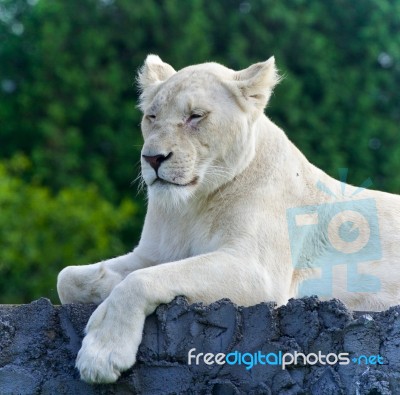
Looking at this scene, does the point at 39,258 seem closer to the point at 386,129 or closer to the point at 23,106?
the point at 23,106

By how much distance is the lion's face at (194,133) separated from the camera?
5.45 m

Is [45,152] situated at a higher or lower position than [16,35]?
lower

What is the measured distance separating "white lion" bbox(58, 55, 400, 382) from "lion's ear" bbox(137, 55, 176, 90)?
18 millimetres

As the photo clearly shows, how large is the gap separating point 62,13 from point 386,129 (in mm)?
5561

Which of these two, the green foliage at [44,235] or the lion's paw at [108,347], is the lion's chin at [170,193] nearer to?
the lion's paw at [108,347]

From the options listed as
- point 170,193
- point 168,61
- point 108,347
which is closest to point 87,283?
point 170,193

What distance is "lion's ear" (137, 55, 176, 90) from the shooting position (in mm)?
6145

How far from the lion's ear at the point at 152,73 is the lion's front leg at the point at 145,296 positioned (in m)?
1.32

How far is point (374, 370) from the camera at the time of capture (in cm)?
453

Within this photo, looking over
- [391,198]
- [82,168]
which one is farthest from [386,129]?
[391,198]

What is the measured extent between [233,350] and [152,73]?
2125mm

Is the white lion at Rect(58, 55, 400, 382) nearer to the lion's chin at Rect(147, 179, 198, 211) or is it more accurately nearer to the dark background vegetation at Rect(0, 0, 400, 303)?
the lion's chin at Rect(147, 179, 198, 211)

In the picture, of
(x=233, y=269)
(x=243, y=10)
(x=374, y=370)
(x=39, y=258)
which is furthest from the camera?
(x=243, y=10)

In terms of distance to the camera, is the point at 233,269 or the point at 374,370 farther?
the point at 233,269
